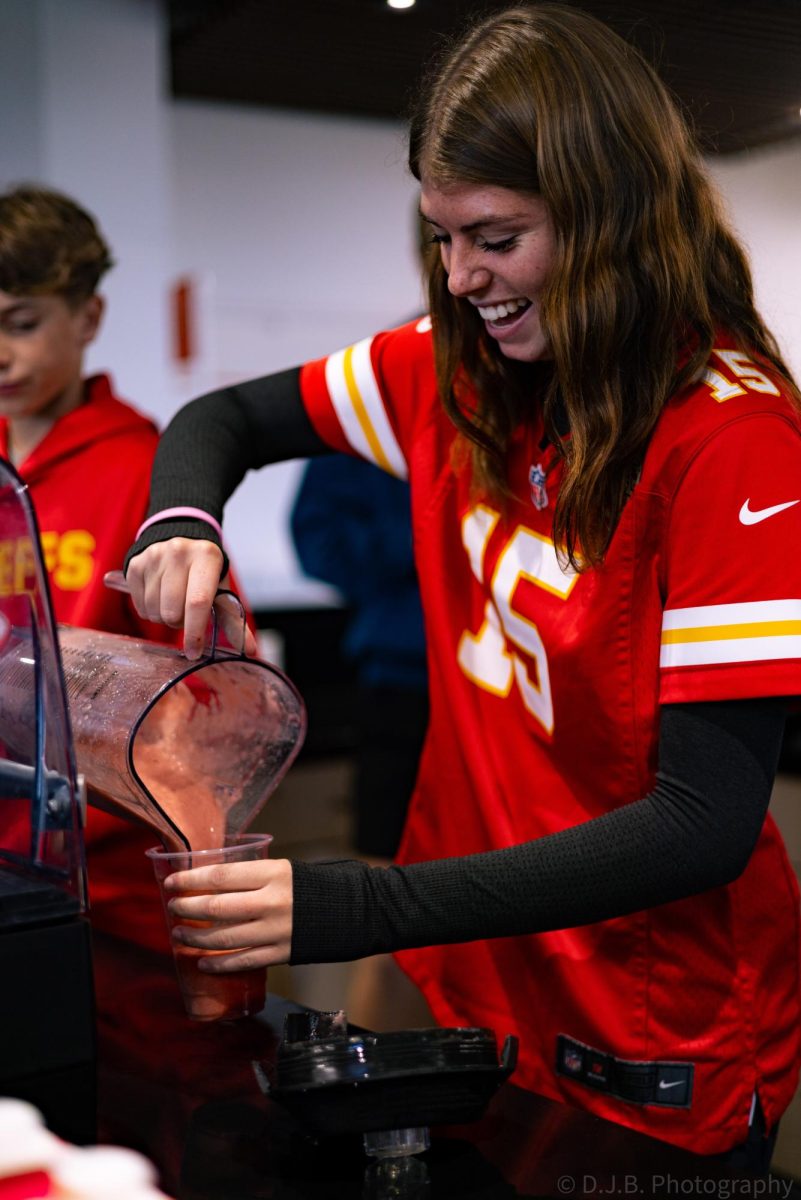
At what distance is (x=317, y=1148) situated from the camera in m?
0.84

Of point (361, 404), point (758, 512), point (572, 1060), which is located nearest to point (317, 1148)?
point (572, 1060)

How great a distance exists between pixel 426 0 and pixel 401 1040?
1256 millimetres

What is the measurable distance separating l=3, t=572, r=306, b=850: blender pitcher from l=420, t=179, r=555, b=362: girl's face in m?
0.36

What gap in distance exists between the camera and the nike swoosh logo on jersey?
3.20 ft

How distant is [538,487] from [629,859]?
0.37 metres

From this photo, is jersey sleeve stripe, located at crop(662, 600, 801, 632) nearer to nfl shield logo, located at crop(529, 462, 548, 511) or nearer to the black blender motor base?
nfl shield logo, located at crop(529, 462, 548, 511)

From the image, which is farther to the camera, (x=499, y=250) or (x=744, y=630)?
(x=499, y=250)

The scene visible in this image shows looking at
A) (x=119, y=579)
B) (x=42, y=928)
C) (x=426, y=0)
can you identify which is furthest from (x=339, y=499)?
(x=42, y=928)

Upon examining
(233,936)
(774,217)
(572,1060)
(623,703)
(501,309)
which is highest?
(774,217)

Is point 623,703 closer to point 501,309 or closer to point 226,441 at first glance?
point 501,309

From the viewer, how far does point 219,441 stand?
1.38 meters

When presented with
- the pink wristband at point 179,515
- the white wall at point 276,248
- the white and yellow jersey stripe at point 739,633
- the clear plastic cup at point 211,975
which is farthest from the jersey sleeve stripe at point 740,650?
the white wall at point 276,248

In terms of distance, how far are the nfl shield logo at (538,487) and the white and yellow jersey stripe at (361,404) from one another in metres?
0.26

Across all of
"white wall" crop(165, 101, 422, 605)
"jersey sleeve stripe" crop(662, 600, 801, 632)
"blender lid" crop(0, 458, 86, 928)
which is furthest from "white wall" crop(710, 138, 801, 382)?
"white wall" crop(165, 101, 422, 605)
